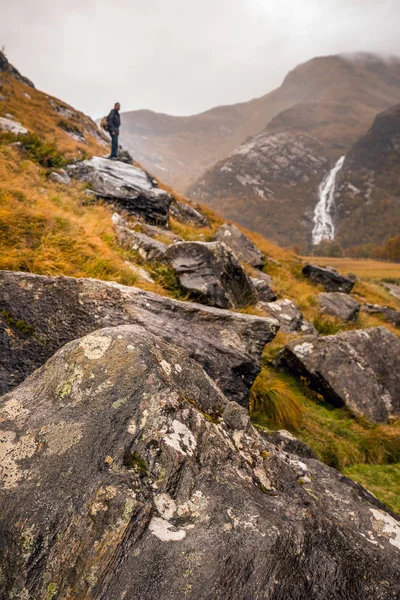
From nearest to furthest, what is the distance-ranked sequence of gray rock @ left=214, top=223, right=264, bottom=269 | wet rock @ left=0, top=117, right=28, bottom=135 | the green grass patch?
the green grass patch < wet rock @ left=0, top=117, right=28, bottom=135 < gray rock @ left=214, top=223, right=264, bottom=269

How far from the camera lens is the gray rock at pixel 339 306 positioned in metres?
17.2

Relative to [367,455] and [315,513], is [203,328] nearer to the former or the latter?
[315,513]

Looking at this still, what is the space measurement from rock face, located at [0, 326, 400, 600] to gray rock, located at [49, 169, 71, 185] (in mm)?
13398

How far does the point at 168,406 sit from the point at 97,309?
2.47 m

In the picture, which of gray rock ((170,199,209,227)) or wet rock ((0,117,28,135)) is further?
gray rock ((170,199,209,227))

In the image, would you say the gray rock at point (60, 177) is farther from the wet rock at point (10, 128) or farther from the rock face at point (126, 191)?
the wet rock at point (10, 128)

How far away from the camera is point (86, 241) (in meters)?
7.86

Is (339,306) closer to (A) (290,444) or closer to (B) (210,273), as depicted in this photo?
(B) (210,273)

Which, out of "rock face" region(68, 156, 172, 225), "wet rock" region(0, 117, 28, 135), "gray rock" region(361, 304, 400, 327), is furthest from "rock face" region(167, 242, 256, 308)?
"gray rock" region(361, 304, 400, 327)

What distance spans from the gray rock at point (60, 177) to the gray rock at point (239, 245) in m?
7.63

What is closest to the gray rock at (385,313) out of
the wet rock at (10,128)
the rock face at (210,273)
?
the rock face at (210,273)

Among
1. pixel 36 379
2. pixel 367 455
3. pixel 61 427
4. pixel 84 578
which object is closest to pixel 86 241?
pixel 36 379

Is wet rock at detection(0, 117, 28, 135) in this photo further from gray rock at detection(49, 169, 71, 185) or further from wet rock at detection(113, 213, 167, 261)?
wet rock at detection(113, 213, 167, 261)

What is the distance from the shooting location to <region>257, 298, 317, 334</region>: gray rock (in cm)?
1231
